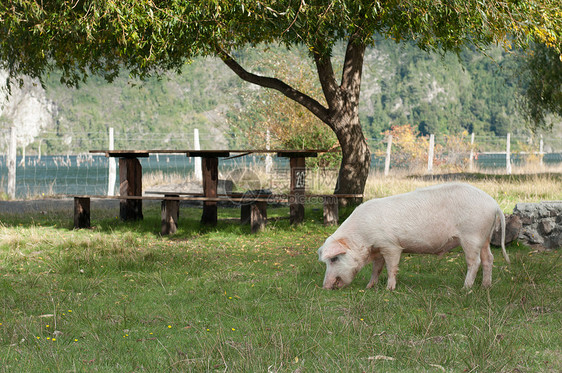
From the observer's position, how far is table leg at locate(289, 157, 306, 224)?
1197 centimetres

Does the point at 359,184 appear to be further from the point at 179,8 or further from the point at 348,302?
the point at 348,302

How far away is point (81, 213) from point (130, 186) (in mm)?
1222

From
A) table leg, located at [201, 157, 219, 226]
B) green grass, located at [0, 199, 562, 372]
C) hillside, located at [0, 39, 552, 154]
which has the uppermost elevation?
hillside, located at [0, 39, 552, 154]

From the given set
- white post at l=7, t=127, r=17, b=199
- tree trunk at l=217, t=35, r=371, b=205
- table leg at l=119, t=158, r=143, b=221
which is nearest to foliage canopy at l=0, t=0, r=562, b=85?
tree trunk at l=217, t=35, r=371, b=205

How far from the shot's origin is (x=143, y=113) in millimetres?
127688

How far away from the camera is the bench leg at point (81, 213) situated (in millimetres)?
12242

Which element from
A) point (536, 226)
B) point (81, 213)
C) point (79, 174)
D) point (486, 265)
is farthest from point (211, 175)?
point (79, 174)

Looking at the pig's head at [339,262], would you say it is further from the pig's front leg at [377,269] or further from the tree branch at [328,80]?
the tree branch at [328,80]

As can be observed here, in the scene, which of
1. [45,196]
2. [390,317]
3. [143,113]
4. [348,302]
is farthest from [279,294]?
[143,113]

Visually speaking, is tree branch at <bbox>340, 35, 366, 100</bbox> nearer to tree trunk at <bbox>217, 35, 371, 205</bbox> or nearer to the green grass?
tree trunk at <bbox>217, 35, 371, 205</bbox>

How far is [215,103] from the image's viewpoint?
130750mm

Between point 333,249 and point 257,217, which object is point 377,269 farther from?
point 257,217

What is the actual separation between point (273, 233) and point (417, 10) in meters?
4.52

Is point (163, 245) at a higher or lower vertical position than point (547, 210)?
lower
